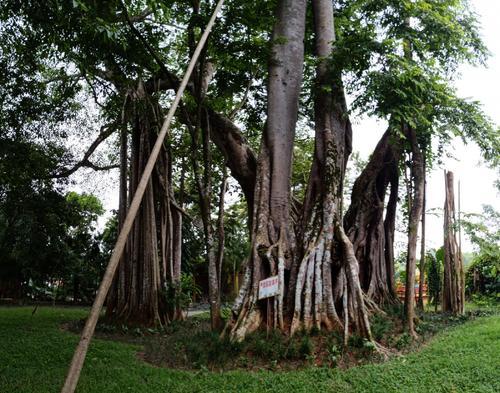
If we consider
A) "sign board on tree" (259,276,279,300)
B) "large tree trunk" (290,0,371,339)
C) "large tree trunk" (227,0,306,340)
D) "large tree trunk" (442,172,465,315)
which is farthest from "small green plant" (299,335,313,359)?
"large tree trunk" (442,172,465,315)

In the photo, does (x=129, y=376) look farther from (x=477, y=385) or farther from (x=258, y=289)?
(x=477, y=385)

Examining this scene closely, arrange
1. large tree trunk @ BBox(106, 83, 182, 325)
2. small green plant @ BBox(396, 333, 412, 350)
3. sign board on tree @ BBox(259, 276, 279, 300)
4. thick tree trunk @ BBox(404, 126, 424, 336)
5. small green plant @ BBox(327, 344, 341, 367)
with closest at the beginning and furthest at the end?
small green plant @ BBox(327, 344, 341, 367)
small green plant @ BBox(396, 333, 412, 350)
sign board on tree @ BBox(259, 276, 279, 300)
thick tree trunk @ BBox(404, 126, 424, 336)
large tree trunk @ BBox(106, 83, 182, 325)

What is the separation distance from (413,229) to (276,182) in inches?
77.4

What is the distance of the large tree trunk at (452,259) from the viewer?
908 cm

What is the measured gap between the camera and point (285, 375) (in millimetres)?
4492

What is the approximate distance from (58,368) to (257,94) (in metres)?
6.50

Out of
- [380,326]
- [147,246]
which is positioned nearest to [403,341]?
[380,326]

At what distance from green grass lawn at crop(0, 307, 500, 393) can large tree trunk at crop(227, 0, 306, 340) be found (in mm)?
1150

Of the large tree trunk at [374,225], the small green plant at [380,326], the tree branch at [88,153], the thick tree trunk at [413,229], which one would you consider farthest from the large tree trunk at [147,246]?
the thick tree trunk at [413,229]

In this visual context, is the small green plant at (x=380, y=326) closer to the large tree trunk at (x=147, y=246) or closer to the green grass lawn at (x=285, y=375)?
the green grass lawn at (x=285, y=375)

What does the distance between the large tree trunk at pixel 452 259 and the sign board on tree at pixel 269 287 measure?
16.1ft

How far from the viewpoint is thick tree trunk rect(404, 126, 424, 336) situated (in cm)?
628

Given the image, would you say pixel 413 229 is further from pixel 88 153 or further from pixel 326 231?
pixel 88 153

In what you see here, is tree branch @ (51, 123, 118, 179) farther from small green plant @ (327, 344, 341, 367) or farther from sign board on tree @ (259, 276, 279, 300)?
small green plant @ (327, 344, 341, 367)
